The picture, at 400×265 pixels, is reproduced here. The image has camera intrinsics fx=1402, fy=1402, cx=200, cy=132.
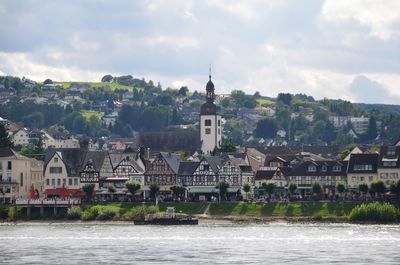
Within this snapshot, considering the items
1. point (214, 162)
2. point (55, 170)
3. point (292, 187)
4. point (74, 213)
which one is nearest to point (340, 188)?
point (292, 187)

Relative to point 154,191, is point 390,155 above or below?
above

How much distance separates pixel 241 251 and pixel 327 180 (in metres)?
75.3

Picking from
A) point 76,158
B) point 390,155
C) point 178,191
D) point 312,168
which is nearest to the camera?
point 178,191

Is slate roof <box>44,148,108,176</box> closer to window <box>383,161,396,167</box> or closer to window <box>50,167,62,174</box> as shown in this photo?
window <box>50,167,62,174</box>

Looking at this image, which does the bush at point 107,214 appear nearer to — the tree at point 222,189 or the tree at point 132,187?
the tree at point 132,187

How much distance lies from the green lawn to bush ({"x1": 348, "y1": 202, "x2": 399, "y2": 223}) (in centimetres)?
568

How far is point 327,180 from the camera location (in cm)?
17725

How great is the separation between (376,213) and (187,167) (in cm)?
4337

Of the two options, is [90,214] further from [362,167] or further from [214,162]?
[362,167]

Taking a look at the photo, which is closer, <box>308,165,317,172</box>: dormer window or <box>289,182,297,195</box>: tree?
<box>289,182,297,195</box>: tree

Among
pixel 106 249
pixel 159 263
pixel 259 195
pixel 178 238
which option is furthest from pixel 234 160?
pixel 159 263

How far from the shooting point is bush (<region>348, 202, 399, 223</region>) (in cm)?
14100

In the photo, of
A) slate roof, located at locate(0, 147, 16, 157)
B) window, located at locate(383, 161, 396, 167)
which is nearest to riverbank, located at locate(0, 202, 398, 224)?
slate roof, located at locate(0, 147, 16, 157)

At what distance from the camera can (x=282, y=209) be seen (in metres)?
154
